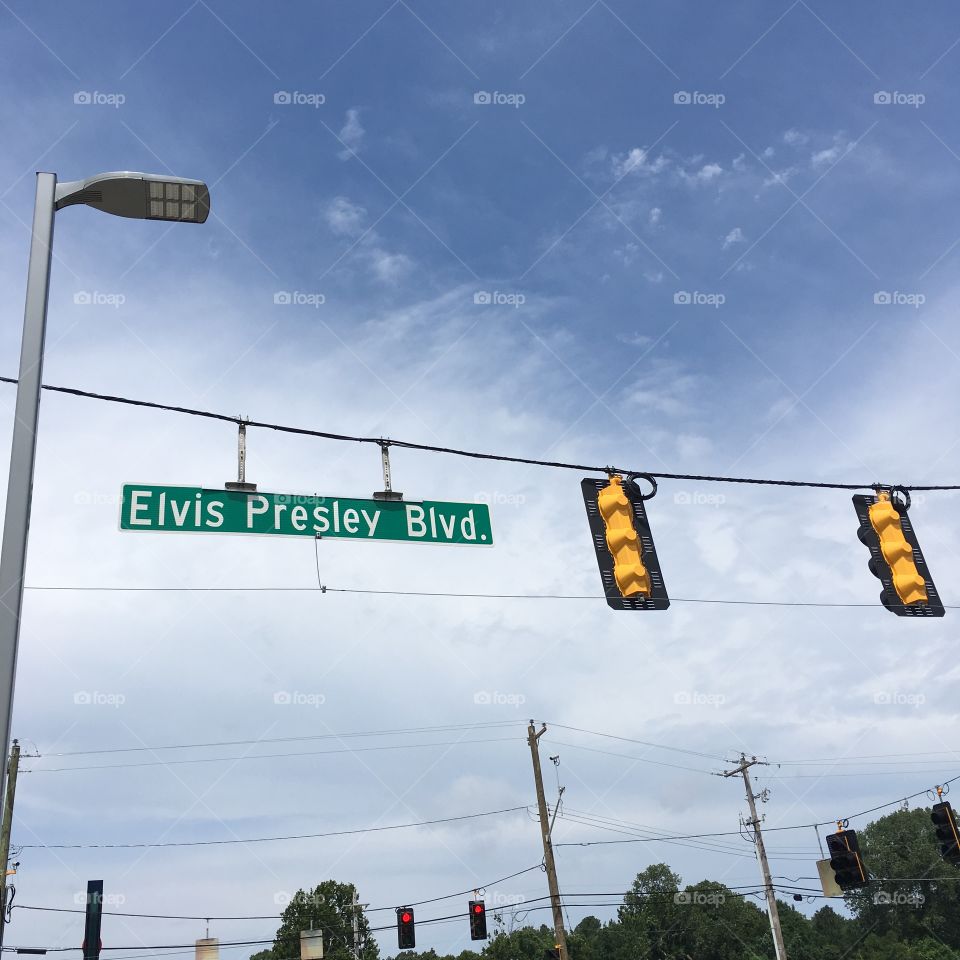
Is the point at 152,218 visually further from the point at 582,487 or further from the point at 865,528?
the point at 865,528

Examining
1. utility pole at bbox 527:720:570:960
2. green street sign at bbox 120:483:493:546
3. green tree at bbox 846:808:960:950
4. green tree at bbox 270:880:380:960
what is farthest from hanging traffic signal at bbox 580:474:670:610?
green tree at bbox 846:808:960:950

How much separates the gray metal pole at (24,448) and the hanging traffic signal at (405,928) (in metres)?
26.4

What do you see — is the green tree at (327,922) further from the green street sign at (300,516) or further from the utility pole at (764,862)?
the green street sign at (300,516)

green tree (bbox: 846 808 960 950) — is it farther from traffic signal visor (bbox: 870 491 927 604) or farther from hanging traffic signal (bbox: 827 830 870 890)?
traffic signal visor (bbox: 870 491 927 604)

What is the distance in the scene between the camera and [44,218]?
6320mm

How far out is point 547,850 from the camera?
95.6 feet

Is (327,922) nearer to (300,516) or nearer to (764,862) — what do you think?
(764,862)

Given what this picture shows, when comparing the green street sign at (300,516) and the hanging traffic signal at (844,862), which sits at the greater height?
the green street sign at (300,516)

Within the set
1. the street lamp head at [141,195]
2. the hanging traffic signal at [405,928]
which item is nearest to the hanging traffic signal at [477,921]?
the hanging traffic signal at [405,928]

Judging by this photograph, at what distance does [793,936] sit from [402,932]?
79.3 metres

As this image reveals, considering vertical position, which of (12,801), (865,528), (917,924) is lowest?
(917,924)

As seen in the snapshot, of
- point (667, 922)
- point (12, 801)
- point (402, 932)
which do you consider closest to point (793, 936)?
point (667, 922)

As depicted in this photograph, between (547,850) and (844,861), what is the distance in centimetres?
1400

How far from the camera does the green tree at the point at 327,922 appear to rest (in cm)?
6812
